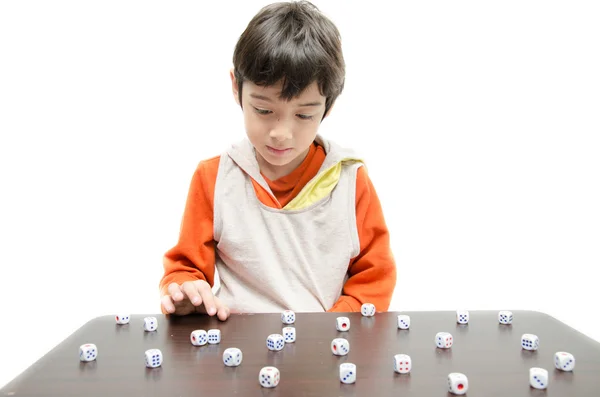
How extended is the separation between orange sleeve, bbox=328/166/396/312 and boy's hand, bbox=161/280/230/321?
39 cm

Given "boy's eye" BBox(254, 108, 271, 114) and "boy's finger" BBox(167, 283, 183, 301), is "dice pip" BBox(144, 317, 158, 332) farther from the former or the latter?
"boy's eye" BBox(254, 108, 271, 114)

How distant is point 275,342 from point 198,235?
1.90ft

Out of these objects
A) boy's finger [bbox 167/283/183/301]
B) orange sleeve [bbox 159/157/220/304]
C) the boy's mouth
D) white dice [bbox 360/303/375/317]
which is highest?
the boy's mouth

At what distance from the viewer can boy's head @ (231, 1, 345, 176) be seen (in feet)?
4.29

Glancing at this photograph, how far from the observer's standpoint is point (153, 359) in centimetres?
93

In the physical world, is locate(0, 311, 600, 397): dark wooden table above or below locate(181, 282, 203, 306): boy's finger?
below

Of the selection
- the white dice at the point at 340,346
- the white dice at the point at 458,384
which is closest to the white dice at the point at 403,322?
the white dice at the point at 340,346

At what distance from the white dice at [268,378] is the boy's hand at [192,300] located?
0.35 meters

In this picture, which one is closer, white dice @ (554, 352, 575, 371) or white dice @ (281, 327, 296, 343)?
white dice @ (554, 352, 575, 371)

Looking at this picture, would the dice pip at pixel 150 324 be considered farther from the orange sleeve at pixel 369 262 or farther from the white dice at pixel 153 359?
the orange sleeve at pixel 369 262

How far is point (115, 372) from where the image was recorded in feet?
3.02

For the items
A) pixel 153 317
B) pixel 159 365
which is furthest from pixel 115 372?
pixel 153 317

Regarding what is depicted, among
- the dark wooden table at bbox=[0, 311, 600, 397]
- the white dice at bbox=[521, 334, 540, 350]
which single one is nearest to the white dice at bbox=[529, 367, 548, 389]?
the dark wooden table at bbox=[0, 311, 600, 397]

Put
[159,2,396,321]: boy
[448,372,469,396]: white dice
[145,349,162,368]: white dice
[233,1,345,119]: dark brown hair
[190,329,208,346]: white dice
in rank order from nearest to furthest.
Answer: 1. [448,372,469,396]: white dice
2. [145,349,162,368]: white dice
3. [190,329,208,346]: white dice
4. [233,1,345,119]: dark brown hair
5. [159,2,396,321]: boy
